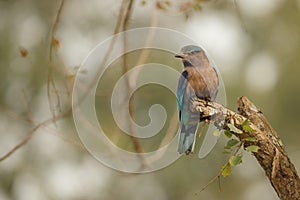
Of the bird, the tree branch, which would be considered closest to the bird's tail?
the bird

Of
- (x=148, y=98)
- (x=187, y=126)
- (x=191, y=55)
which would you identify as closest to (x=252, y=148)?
(x=187, y=126)

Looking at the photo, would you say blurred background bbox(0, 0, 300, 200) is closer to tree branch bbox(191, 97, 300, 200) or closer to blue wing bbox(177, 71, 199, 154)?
blue wing bbox(177, 71, 199, 154)

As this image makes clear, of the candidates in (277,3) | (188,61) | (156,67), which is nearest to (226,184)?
(277,3)

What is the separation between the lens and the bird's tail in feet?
11.1

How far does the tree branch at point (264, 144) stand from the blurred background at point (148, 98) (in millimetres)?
3650

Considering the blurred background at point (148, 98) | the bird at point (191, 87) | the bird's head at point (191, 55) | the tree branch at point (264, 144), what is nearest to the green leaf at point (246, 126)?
the tree branch at point (264, 144)

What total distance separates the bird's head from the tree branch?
13.2 inches

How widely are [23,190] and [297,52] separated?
11.2ft

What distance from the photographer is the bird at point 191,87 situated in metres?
3.38

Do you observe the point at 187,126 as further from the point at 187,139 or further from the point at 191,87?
the point at 191,87

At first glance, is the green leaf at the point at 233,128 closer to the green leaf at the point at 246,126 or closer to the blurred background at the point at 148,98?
the green leaf at the point at 246,126

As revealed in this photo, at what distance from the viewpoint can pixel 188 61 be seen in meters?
3.51

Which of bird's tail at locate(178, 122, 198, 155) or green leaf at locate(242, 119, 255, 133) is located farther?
bird's tail at locate(178, 122, 198, 155)

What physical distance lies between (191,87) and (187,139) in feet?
0.79
